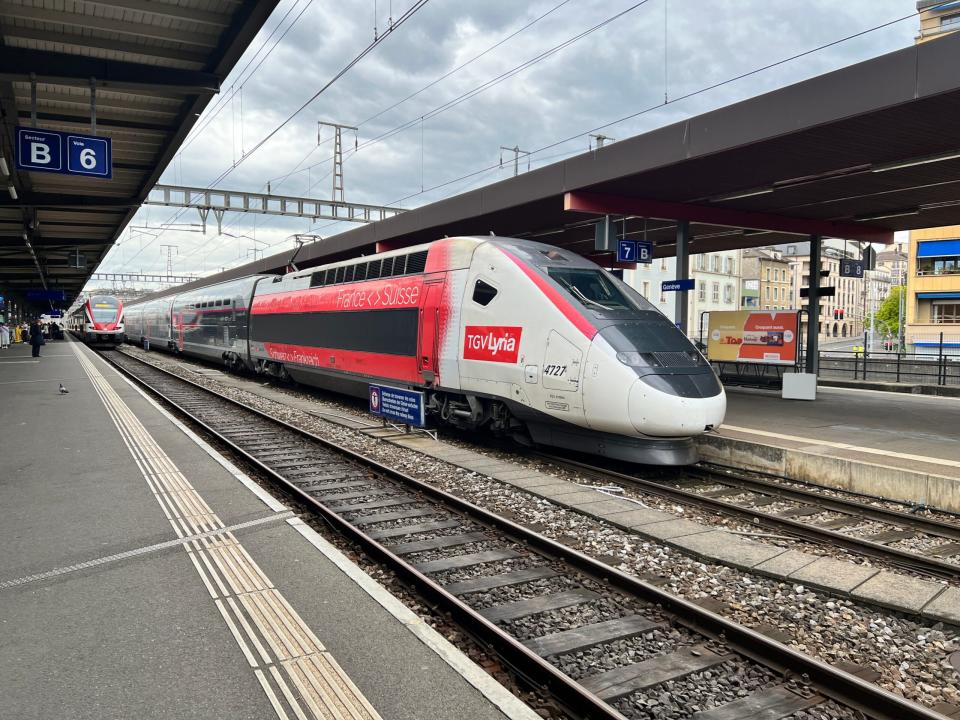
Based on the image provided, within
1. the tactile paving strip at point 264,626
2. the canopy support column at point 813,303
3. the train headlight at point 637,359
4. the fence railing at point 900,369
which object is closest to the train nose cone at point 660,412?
the train headlight at point 637,359

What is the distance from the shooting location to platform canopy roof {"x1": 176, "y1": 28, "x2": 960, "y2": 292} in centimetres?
842

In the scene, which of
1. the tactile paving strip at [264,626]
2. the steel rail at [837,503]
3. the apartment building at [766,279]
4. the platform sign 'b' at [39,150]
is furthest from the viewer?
the apartment building at [766,279]

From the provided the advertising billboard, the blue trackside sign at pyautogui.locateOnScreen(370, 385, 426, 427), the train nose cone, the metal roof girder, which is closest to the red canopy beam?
the advertising billboard

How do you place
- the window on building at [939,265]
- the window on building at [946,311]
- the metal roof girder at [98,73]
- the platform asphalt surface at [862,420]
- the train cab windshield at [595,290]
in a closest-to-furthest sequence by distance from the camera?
the train cab windshield at [595,290] < the platform asphalt surface at [862,420] < the metal roof girder at [98,73] < the window on building at [939,265] < the window on building at [946,311]

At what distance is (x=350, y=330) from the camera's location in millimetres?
14258

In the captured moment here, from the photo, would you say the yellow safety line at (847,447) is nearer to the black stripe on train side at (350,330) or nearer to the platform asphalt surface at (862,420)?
the platform asphalt surface at (862,420)

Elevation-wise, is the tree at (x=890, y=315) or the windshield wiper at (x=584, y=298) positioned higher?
the tree at (x=890, y=315)

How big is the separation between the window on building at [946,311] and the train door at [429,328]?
162 ft

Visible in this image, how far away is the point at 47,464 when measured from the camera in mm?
8820

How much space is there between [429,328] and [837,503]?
651 centimetres

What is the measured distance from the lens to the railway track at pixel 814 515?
19.3ft

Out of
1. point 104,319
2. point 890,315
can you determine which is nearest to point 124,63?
point 104,319

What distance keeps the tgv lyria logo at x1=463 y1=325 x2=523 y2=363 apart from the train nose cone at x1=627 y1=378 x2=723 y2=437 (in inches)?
80.7

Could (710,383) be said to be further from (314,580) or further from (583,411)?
(314,580)
